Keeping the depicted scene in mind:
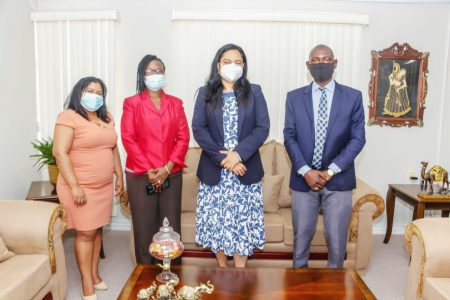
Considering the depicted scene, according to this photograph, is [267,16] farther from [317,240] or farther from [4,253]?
[4,253]

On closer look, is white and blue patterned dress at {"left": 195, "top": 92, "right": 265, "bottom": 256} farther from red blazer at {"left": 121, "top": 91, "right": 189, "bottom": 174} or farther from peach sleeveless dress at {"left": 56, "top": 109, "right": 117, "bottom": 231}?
peach sleeveless dress at {"left": 56, "top": 109, "right": 117, "bottom": 231}

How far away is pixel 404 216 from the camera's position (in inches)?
152

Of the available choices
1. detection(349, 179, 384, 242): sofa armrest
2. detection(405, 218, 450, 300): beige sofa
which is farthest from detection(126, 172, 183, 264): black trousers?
detection(405, 218, 450, 300): beige sofa

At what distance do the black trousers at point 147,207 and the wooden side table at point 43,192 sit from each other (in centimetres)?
78

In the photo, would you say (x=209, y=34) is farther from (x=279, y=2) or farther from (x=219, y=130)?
(x=219, y=130)

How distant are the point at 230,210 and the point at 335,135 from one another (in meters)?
0.75

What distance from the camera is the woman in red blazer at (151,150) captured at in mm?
2361

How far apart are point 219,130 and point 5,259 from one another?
1.32m

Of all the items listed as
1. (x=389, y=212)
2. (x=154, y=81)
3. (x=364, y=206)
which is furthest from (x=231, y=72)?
(x=389, y=212)

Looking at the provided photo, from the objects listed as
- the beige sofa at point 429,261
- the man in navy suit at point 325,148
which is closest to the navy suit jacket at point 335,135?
the man in navy suit at point 325,148

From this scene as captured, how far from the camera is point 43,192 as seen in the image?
2.96m

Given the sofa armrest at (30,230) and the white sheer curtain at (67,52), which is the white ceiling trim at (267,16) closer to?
the white sheer curtain at (67,52)

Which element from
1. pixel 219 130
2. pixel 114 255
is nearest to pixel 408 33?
pixel 219 130

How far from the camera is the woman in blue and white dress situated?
2283mm
